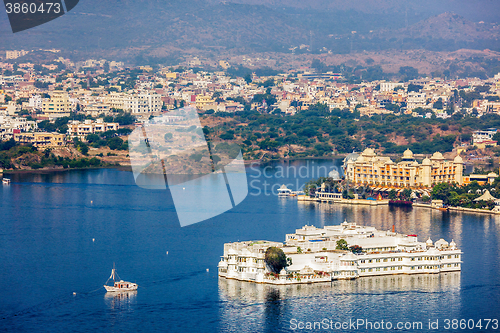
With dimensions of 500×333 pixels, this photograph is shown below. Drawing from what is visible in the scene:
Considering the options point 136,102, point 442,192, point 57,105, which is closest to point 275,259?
point 442,192

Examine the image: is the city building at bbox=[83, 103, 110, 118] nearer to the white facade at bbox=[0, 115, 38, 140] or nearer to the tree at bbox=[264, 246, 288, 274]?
the white facade at bbox=[0, 115, 38, 140]

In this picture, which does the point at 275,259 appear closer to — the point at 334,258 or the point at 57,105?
the point at 334,258

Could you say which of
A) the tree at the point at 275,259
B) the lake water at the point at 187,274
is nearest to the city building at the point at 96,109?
the lake water at the point at 187,274

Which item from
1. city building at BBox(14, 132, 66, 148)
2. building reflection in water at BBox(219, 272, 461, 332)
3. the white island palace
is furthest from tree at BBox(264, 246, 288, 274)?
city building at BBox(14, 132, 66, 148)

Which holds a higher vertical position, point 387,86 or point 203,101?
point 387,86

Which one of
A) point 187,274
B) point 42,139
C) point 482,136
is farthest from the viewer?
point 482,136

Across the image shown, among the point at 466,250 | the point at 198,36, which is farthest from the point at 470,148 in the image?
the point at 198,36
